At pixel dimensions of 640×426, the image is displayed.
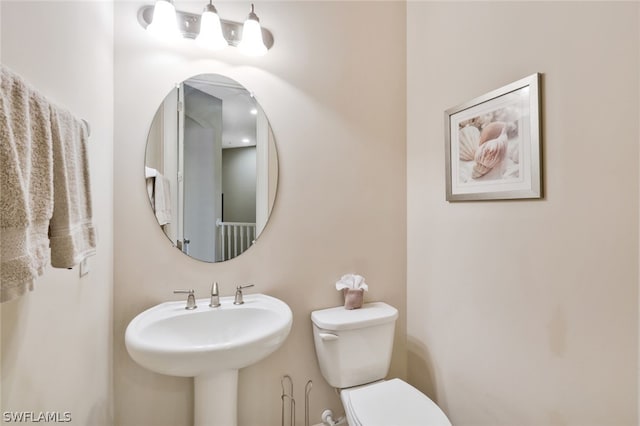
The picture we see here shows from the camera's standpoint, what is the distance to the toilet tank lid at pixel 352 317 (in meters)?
1.40

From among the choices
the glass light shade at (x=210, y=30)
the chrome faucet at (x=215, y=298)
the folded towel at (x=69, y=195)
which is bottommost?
the chrome faucet at (x=215, y=298)

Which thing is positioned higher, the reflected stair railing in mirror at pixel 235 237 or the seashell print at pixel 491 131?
the seashell print at pixel 491 131

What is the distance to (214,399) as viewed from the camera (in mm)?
1233

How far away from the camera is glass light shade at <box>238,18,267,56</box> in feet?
4.52

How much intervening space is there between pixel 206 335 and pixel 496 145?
1460mm

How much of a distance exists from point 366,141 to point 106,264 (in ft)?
4.43

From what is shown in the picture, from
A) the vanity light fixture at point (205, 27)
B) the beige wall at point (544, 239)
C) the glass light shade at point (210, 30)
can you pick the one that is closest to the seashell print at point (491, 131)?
the beige wall at point (544, 239)

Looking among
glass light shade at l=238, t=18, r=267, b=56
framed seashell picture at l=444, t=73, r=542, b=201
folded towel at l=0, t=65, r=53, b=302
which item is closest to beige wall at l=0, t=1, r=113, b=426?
folded towel at l=0, t=65, r=53, b=302

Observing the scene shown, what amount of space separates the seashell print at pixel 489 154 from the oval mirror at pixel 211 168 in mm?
937

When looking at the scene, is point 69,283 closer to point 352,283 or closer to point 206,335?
point 206,335

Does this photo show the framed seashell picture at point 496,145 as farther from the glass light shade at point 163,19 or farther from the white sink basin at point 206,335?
the glass light shade at point 163,19

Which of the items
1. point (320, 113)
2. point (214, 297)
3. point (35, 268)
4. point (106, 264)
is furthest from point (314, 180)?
point (35, 268)

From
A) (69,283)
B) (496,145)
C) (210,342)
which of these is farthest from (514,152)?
(69,283)

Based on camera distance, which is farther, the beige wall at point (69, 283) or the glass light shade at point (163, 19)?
the glass light shade at point (163, 19)
